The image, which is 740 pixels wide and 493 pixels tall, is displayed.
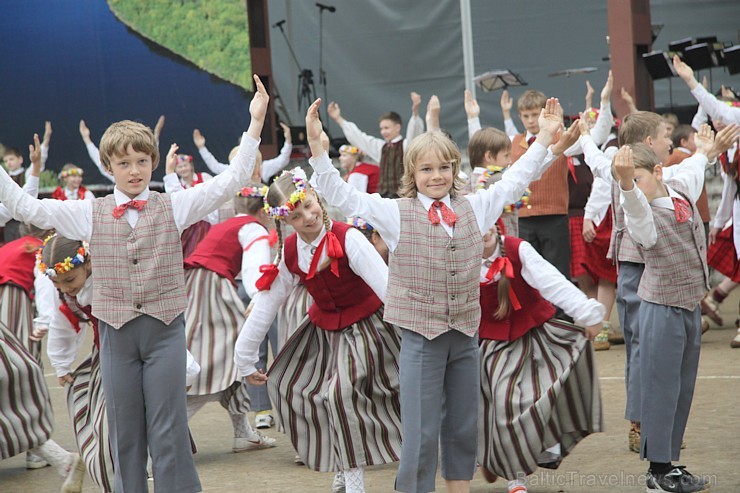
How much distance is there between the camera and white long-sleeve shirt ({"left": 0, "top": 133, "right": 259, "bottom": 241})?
3908mm

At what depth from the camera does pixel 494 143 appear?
603cm

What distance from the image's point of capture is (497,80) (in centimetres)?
1280

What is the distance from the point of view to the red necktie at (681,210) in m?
4.32

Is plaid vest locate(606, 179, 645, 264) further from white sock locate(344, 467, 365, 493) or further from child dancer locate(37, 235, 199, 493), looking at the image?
child dancer locate(37, 235, 199, 493)

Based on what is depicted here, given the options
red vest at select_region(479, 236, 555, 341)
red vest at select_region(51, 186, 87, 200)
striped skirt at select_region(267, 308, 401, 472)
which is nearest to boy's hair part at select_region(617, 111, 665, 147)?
red vest at select_region(479, 236, 555, 341)

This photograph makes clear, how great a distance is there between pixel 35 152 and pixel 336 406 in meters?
2.12

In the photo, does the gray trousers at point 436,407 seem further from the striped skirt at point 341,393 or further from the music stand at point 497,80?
the music stand at point 497,80

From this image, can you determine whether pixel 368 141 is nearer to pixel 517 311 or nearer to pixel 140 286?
pixel 517 311

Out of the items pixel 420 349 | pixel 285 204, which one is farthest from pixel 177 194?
pixel 420 349

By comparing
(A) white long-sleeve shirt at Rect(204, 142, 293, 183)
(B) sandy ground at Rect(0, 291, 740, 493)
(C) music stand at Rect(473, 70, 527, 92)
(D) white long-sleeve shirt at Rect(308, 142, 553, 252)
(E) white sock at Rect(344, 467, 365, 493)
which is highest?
(C) music stand at Rect(473, 70, 527, 92)

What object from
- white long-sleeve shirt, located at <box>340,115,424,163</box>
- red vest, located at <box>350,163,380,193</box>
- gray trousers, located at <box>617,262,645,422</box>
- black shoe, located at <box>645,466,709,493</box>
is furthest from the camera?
red vest, located at <box>350,163,380,193</box>

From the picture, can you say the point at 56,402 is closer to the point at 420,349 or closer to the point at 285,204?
the point at 285,204

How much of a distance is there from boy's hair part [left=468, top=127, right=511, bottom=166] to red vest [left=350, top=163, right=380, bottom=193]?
4.92m

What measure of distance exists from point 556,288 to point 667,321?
0.46m
